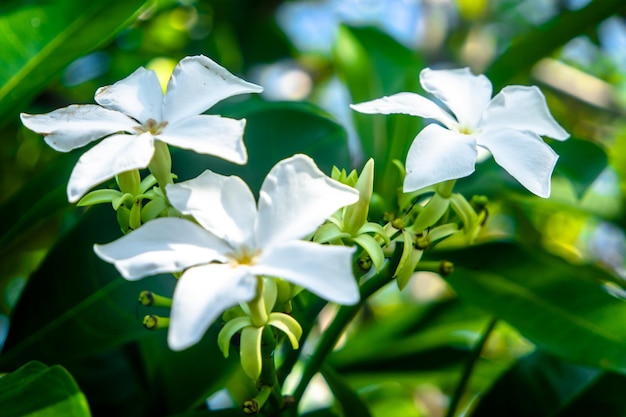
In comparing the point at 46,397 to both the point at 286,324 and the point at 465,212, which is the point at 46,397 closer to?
the point at 286,324

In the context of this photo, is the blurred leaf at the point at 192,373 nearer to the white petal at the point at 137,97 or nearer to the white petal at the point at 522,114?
the white petal at the point at 137,97

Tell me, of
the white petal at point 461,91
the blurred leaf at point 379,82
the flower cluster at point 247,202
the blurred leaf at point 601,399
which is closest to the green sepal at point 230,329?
the flower cluster at point 247,202

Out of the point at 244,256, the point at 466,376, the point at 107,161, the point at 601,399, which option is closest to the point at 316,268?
the point at 244,256

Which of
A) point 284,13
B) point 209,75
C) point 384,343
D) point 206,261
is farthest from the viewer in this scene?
point 284,13

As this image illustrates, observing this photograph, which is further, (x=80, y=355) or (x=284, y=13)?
(x=284, y=13)

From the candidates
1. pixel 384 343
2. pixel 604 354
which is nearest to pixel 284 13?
pixel 384 343

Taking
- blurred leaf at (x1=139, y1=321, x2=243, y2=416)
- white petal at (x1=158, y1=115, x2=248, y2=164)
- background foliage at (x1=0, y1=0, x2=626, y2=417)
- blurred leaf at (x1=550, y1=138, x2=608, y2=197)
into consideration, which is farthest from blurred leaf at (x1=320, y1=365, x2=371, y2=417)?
blurred leaf at (x1=550, y1=138, x2=608, y2=197)

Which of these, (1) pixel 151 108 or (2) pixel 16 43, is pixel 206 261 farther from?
(2) pixel 16 43
